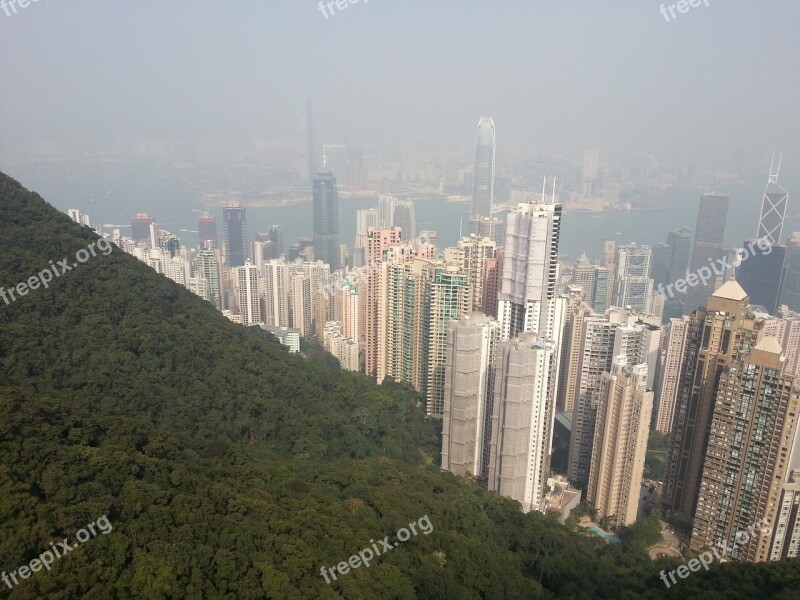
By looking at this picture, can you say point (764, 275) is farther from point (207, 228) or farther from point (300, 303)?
point (207, 228)

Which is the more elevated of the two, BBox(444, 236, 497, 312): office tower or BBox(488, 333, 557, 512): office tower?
BBox(444, 236, 497, 312): office tower

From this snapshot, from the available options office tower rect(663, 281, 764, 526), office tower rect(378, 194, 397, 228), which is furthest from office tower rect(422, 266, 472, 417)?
office tower rect(378, 194, 397, 228)

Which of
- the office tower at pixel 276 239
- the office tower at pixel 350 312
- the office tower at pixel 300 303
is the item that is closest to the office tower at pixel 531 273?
the office tower at pixel 350 312

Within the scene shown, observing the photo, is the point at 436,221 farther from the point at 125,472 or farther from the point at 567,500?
the point at 125,472

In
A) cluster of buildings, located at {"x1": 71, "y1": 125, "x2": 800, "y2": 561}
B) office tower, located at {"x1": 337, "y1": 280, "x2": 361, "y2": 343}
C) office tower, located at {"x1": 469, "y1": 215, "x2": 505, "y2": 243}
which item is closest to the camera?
cluster of buildings, located at {"x1": 71, "y1": 125, "x2": 800, "y2": 561}

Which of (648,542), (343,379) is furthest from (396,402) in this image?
(648,542)

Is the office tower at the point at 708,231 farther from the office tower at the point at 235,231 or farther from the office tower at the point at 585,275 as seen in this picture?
the office tower at the point at 235,231

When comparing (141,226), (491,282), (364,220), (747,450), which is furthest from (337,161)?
(747,450)

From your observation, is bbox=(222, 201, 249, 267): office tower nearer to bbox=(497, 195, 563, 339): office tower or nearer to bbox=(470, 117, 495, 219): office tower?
bbox=(470, 117, 495, 219): office tower
